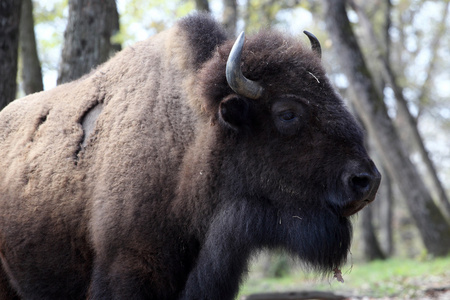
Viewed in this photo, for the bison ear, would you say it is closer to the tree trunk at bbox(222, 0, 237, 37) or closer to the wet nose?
the wet nose

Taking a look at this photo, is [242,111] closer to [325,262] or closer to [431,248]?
[325,262]

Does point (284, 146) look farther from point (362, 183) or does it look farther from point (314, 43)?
point (314, 43)

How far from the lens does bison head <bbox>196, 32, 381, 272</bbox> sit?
3.75 metres

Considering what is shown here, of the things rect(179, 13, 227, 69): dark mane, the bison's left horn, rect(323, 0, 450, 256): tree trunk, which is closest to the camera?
the bison's left horn

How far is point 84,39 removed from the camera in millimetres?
6879

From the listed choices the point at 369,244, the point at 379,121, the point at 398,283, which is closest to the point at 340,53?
the point at 379,121

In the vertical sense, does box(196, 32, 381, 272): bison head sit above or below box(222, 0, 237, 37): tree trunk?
above

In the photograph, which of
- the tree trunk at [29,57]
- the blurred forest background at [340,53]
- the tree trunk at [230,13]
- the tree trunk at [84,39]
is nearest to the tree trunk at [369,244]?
the blurred forest background at [340,53]

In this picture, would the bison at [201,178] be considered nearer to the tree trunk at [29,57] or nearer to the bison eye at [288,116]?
the bison eye at [288,116]

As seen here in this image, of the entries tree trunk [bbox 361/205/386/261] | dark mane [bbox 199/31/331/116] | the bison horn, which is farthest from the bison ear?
tree trunk [bbox 361/205/386/261]

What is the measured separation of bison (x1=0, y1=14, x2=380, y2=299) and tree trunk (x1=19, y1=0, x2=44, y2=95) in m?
4.64

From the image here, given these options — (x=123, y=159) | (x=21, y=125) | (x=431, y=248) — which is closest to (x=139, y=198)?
(x=123, y=159)

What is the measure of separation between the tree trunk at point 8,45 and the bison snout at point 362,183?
15.3 ft

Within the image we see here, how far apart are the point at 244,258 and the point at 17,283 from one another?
2.02 metres
